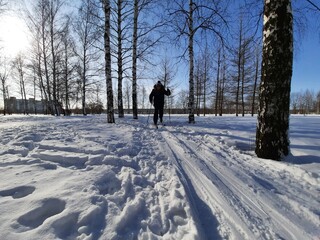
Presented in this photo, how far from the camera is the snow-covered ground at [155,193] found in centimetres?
189

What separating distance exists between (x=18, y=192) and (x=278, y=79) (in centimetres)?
450

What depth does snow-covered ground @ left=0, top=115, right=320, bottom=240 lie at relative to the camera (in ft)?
6.22

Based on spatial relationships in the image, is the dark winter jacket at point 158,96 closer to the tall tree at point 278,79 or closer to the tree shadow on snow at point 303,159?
the tall tree at point 278,79

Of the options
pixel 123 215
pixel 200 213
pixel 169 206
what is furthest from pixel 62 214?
pixel 200 213

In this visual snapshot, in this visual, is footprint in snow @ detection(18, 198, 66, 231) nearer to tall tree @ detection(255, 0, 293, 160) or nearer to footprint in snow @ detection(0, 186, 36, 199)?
footprint in snow @ detection(0, 186, 36, 199)

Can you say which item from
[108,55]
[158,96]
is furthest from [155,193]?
[108,55]

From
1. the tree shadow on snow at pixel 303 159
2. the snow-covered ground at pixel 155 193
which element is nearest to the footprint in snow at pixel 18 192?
the snow-covered ground at pixel 155 193

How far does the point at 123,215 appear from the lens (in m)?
2.07

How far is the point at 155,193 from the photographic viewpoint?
2637 millimetres

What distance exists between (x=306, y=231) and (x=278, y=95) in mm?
2632

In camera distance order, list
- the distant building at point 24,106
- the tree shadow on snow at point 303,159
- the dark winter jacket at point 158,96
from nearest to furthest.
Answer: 1. the tree shadow on snow at point 303,159
2. the dark winter jacket at point 158,96
3. the distant building at point 24,106

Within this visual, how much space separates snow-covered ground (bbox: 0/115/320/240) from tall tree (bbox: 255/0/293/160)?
1.14ft

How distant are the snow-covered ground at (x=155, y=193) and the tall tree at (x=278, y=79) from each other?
347 millimetres

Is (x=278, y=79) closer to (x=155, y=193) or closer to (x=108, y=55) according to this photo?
(x=155, y=193)
